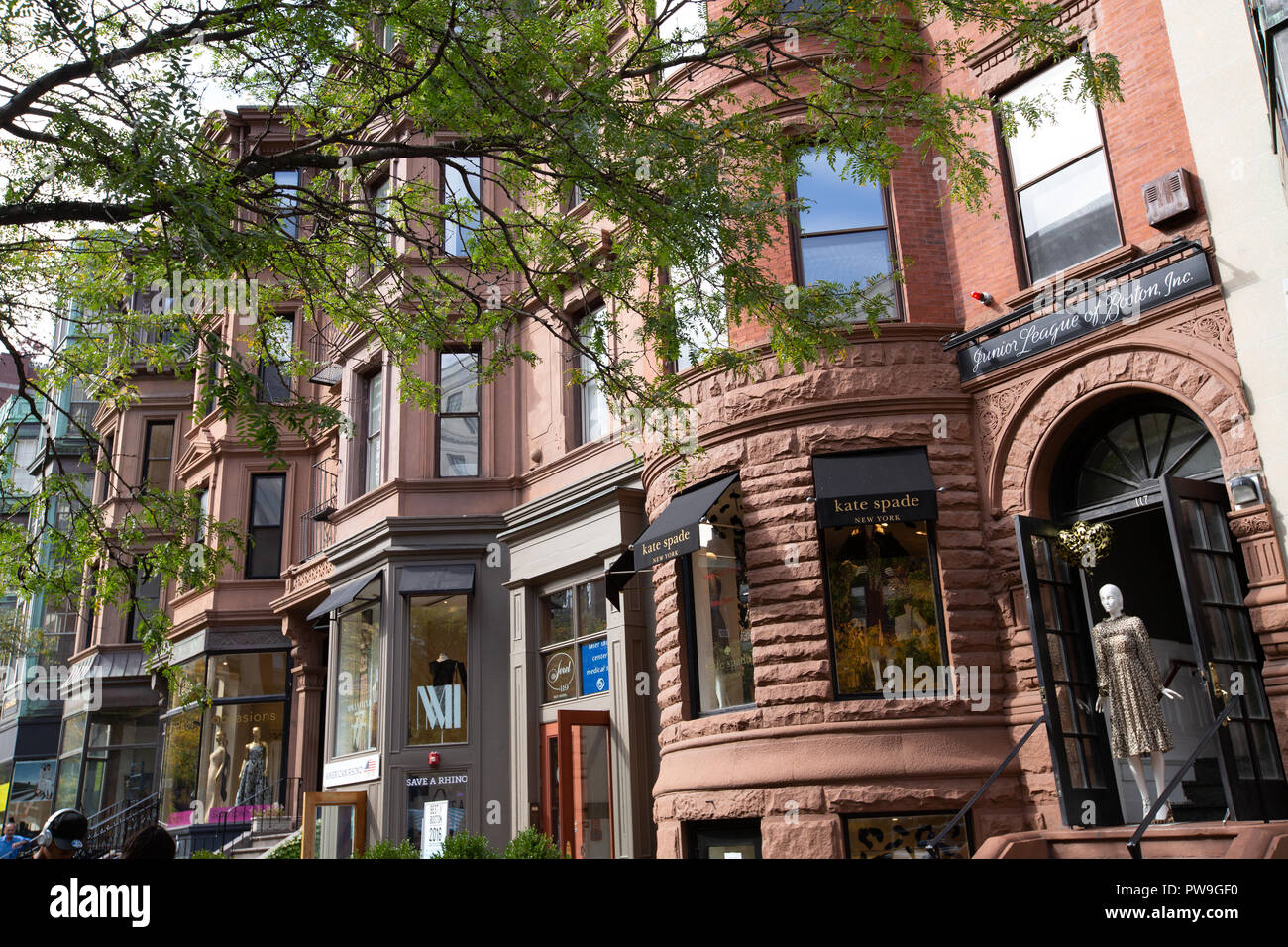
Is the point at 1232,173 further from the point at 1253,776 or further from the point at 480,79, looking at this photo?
the point at 480,79

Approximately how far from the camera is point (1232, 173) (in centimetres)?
1047

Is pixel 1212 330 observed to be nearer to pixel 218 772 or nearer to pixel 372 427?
pixel 372 427

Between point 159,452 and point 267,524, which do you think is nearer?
point 267,524

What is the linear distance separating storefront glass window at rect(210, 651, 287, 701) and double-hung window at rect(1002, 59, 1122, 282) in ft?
66.2

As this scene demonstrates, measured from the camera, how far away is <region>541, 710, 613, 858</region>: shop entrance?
50.0 feet

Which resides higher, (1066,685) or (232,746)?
(232,746)

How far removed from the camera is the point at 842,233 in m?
13.8

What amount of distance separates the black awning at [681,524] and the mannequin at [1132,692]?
4.55 metres

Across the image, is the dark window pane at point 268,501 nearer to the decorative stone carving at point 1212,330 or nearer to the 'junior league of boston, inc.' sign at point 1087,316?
the 'junior league of boston, inc.' sign at point 1087,316

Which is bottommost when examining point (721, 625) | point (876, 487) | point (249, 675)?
point (721, 625)

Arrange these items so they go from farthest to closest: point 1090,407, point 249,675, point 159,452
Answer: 1. point 159,452
2. point 249,675
3. point 1090,407

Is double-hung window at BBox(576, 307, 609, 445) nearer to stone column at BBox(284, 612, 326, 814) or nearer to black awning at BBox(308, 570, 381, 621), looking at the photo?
black awning at BBox(308, 570, 381, 621)

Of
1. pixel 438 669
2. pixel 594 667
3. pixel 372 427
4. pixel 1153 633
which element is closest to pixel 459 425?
pixel 372 427

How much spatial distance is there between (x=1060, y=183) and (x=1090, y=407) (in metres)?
2.87
